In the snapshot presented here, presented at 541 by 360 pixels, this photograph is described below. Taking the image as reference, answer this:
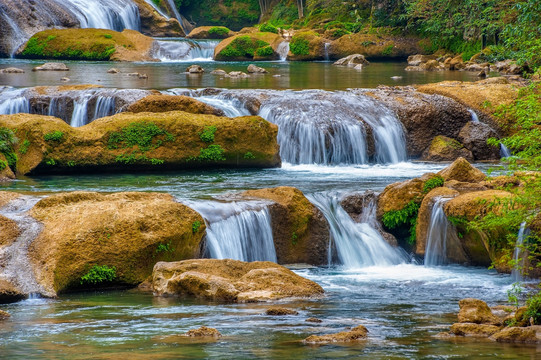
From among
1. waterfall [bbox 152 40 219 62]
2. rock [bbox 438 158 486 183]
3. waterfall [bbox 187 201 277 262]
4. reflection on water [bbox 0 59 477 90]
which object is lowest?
waterfall [bbox 187 201 277 262]

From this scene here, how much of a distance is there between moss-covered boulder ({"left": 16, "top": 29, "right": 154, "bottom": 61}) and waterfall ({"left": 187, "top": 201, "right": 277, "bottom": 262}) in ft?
103

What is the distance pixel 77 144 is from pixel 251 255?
19.7 feet

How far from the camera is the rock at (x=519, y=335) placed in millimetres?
7504

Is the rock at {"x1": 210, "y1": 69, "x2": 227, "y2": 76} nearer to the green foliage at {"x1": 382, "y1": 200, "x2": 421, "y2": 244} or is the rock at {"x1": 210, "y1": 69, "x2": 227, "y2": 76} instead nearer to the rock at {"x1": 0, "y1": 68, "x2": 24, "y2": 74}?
the rock at {"x1": 0, "y1": 68, "x2": 24, "y2": 74}

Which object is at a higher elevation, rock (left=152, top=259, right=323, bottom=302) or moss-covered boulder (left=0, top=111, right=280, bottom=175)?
moss-covered boulder (left=0, top=111, right=280, bottom=175)

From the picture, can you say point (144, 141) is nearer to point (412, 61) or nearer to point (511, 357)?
point (511, 357)

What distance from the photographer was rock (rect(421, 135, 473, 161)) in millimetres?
20297

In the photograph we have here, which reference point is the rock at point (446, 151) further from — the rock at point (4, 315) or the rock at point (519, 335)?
the rock at point (4, 315)

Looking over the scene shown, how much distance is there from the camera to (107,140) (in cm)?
1730

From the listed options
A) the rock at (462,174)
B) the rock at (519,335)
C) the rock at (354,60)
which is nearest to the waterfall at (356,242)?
the rock at (462,174)

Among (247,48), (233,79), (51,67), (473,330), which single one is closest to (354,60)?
(247,48)

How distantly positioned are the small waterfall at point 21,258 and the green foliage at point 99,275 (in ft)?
2.28

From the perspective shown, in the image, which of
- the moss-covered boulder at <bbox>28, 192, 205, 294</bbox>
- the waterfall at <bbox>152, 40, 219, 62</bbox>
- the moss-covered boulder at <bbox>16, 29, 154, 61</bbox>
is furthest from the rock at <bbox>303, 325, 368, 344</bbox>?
the waterfall at <bbox>152, 40, 219, 62</bbox>

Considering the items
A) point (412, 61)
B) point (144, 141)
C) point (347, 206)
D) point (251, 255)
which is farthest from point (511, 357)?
point (412, 61)
